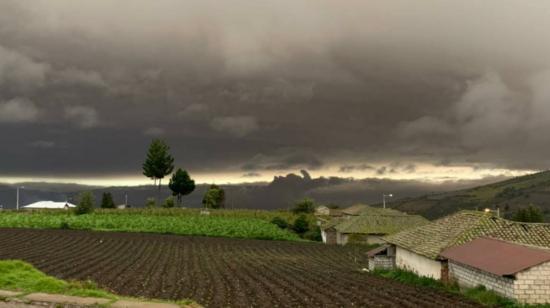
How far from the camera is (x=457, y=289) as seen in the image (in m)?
32.7

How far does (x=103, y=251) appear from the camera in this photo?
53656 mm

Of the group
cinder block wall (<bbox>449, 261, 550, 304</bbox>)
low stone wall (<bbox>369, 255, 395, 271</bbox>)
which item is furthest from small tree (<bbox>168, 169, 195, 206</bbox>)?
cinder block wall (<bbox>449, 261, 550, 304</bbox>)

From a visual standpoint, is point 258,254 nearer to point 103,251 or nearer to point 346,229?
point 103,251

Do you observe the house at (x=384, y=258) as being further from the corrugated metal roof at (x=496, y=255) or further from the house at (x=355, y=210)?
the house at (x=355, y=210)

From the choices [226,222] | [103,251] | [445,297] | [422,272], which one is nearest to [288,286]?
[445,297]

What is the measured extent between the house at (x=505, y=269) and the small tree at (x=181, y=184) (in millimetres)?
106550

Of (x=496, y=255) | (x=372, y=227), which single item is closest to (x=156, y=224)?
(x=372, y=227)

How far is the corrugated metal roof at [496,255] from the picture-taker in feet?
87.6

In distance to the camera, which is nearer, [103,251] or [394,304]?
[394,304]

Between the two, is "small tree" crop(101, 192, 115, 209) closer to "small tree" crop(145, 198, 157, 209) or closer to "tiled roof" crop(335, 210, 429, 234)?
"small tree" crop(145, 198, 157, 209)

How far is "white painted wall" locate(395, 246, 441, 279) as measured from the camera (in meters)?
36.3

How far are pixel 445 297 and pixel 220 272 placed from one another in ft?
54.9

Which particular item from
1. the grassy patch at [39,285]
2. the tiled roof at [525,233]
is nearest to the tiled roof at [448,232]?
the tiled roof at [525,233]

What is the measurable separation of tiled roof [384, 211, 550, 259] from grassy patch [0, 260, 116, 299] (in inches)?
1040
